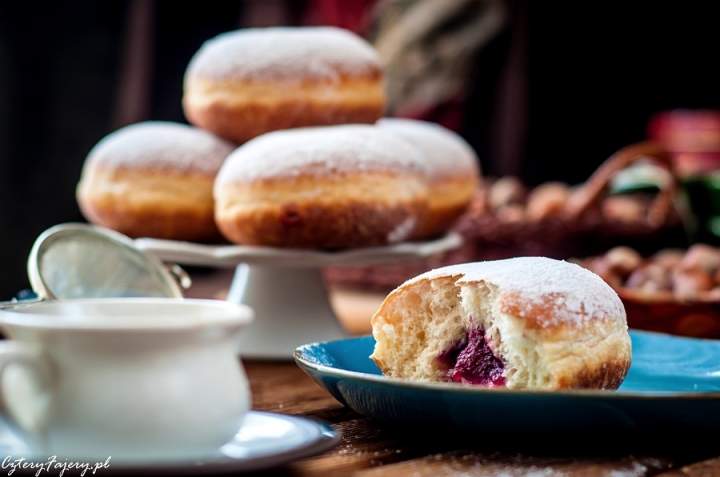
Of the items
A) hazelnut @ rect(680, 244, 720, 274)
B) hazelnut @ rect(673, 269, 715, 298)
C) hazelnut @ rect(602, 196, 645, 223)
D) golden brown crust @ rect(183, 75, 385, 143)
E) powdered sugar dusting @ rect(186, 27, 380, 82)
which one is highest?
powdered sugar dusting @ rect(186, 27, 380, 82)

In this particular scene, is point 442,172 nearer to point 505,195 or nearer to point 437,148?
point 437,148

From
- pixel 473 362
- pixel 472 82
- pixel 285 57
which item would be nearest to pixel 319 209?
pixel 285 57

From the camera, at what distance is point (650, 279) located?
1631 millimetres

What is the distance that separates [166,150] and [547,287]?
833mm

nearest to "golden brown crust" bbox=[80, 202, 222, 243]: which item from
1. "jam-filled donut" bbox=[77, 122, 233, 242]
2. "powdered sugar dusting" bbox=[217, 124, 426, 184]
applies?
"jam-filled donut" bbox=[77, 122, 233, 242]

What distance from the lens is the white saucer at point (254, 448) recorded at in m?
0.63

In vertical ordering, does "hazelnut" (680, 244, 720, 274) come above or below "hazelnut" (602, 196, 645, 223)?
below

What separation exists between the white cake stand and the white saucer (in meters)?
0.60

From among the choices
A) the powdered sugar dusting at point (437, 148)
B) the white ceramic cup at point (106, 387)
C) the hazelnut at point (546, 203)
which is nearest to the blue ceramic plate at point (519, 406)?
the white ceramic cup at point (106, 387)

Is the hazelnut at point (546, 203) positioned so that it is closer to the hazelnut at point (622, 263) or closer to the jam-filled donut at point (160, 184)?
the hazelnut at point (622, 263)

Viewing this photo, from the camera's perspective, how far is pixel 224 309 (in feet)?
2.45

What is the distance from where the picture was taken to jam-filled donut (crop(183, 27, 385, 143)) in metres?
1.56

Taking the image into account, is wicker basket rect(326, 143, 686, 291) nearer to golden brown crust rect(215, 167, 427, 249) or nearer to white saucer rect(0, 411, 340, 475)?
golden brown crust rect(215, 167, 427, 249)

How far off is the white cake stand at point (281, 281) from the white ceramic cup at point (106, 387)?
0.72 metres
